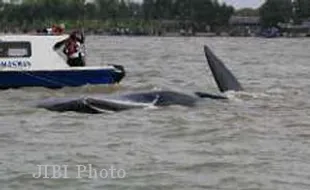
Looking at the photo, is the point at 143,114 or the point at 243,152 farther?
the point at 143,114

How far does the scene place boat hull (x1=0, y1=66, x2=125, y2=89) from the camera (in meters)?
32.0

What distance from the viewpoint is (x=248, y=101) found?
96.1ft

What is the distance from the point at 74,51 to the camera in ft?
108

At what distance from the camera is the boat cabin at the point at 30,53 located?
106ft

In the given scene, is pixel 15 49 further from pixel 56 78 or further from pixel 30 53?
pixel 56 78

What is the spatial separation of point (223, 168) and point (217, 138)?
3877 millimetres

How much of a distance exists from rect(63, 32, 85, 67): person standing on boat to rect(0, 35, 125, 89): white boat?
0.25 m

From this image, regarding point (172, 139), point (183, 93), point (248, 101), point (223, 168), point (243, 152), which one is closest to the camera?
point (223, 168)

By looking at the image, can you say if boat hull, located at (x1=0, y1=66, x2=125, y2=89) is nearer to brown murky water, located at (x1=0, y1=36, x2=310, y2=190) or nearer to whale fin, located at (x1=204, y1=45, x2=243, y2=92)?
brown murky water, located at (x1=0, y1=36, x2=310, y2=190)

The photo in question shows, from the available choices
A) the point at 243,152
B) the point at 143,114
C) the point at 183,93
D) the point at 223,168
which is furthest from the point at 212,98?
the point at 223,168

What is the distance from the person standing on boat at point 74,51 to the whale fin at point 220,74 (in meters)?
5.51

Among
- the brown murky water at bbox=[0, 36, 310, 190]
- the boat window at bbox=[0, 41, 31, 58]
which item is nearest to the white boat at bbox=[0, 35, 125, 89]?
the boat window at bbox=[0, 41, 31, 58]

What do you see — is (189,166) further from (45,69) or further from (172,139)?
(45,69)

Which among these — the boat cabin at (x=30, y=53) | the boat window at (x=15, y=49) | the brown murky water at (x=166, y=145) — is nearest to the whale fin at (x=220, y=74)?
the brown murky water at (x=166, y=145)
